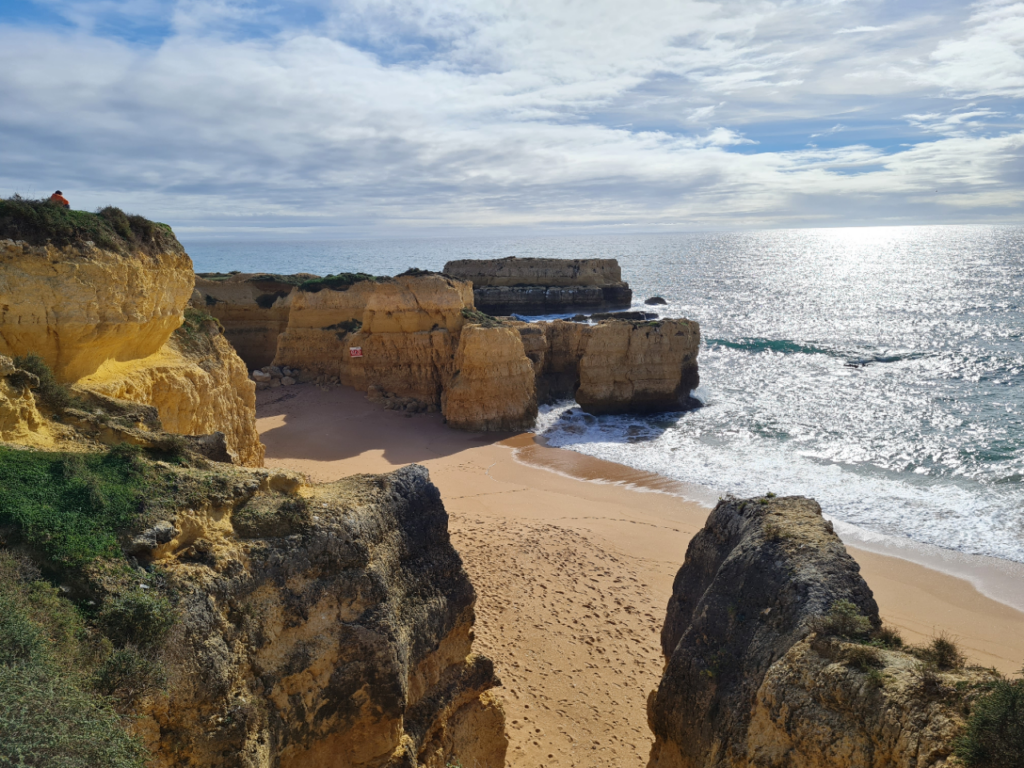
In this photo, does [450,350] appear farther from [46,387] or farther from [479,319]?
[46,387]

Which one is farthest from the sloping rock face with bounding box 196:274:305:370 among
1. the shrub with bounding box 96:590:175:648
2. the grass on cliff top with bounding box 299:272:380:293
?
the shrub with bounding box 96:590:175:648

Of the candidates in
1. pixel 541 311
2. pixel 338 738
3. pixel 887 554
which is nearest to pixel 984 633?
pixel 887 554

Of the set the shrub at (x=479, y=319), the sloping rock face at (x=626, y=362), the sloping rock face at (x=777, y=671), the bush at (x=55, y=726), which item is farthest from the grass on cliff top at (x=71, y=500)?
the sloping rock face at (x=626, y=362)

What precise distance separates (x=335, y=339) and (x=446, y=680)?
24539mm

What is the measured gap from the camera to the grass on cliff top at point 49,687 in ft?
12.7

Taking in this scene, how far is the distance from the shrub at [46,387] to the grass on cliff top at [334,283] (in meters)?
23.1

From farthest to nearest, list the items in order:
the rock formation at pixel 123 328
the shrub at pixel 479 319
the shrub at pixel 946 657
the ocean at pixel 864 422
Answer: the shrub at pixel 479 319 → the ocean at pixel 864 422 → the rock formation at pixel 123 328 → the shrub at pixel 946 657

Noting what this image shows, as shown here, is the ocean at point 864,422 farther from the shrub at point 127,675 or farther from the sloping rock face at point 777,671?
the shrub at point 127,675

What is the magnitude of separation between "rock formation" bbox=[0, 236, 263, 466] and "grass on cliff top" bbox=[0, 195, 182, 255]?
0.41ft

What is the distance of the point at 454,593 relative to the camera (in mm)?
8391

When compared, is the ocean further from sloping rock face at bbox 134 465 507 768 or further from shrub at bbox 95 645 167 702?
shrub at bbox 95 645 167 702

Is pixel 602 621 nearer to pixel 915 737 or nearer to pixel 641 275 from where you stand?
pixel 915 737

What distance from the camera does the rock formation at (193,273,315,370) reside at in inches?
1266

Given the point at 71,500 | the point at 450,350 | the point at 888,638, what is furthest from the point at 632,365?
the point at 71,500
